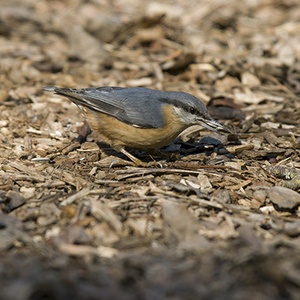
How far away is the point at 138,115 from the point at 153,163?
540mm

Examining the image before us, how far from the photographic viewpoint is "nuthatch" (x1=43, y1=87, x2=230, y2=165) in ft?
19.2

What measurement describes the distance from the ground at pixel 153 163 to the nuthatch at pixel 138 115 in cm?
27

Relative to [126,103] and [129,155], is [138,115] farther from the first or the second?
[129,155]

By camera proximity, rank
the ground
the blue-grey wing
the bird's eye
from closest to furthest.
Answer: the ground
the blue-grey wing
the bird's eye

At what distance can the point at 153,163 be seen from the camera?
5910mm

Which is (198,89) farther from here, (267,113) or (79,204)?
(79,204)

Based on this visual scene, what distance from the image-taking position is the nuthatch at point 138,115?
5.85 m

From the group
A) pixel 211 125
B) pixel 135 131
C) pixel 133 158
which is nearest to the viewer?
pixel 135 131

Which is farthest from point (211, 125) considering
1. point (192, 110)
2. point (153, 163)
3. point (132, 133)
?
point (132, 133)

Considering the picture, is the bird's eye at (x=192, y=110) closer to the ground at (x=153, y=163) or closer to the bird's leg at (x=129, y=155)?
the ground at (x=153, y=163)

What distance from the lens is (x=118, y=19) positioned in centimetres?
975

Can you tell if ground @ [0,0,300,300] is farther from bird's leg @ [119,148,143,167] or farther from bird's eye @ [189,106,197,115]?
bird's eye @ [189,106,197,115]

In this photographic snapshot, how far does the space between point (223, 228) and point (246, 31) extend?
6585 millimetres

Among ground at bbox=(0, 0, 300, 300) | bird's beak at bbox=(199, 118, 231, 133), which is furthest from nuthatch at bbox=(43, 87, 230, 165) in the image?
ground at bbox=(0, 0, 300, 300)
